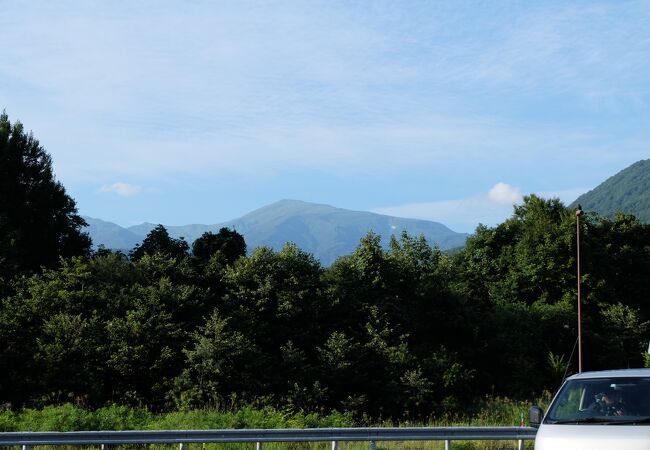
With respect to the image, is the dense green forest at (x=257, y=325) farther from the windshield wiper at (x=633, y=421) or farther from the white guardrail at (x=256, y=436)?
the windshield wiper at (x=633, y=421)

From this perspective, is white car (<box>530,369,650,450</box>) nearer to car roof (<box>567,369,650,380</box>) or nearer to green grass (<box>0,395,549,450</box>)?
car roof (<box>567,369,650,380</box>)

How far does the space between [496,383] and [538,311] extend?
313 inches

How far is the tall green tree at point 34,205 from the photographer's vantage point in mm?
41750

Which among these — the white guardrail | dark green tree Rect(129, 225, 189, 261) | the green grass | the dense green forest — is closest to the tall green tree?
the dense green forest

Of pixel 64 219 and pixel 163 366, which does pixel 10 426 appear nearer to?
pixel 163 366

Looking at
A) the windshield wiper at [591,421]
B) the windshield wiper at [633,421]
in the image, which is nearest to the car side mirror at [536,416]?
the windshield wiper at [591,421]

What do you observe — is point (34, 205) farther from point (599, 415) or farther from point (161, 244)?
point (599, 415)

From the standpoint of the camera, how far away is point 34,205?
144 ft

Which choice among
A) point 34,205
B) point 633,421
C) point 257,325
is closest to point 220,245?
point 34,205

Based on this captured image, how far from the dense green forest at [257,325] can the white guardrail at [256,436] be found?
1250cm

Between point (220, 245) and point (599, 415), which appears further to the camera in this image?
point (220, 245)

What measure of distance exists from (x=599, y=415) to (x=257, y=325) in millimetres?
26851

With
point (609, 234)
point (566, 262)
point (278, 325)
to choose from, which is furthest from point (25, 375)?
point (609, 234)

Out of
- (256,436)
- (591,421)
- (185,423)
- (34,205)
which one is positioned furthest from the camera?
(34,205)
